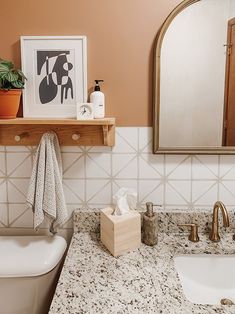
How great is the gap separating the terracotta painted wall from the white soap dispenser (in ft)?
0.17

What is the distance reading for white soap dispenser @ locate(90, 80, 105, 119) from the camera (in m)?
1.27

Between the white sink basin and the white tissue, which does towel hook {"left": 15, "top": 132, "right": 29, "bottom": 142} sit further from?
the white sink basin

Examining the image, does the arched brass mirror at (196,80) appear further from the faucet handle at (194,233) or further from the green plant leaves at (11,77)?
the green plant leaves at (11,77)

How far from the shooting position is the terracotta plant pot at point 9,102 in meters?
1.23

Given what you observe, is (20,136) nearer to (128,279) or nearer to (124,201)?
(124,201)

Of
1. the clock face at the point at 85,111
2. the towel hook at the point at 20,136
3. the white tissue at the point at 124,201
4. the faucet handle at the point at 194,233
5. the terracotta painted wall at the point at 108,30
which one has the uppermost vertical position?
the terracotta painted wall at the point at 108,30

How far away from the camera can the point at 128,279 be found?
3.43ft

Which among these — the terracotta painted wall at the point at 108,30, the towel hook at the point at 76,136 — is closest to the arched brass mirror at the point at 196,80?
the terracotta painted wall at the point at 108,30

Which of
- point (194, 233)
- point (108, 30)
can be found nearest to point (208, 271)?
point (194, 233)

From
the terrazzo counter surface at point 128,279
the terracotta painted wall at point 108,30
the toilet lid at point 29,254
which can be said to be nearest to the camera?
the terrazzo counter surface at point 128,279

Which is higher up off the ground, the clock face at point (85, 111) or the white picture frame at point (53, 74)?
the white picture frame at point (53, 74)

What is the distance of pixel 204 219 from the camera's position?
1.35m

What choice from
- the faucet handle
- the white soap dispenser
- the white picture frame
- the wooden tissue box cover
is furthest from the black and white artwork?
the faucet handle

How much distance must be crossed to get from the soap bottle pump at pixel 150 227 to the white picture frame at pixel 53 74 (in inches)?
19.7
